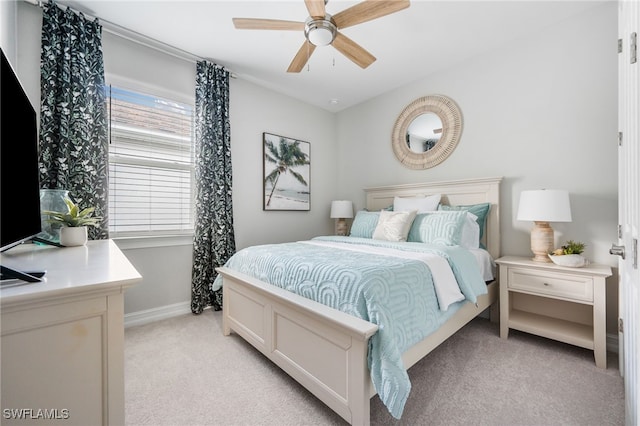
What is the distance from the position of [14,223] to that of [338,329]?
1.32m

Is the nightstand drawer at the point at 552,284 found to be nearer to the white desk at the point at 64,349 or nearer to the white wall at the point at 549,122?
the white wall at the point at 549,122

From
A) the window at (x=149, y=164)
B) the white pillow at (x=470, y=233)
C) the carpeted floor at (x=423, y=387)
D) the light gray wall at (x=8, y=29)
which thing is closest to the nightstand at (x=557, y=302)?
the carpeted floor at (x=423, y=387)

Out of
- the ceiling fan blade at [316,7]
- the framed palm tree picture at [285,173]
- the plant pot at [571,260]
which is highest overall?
the ceiling fan blade at [316,7]

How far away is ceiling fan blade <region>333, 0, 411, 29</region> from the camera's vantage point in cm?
165

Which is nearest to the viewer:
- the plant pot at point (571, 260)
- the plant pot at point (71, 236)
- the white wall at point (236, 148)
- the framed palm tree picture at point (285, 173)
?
the plant pot at point (71, 236)

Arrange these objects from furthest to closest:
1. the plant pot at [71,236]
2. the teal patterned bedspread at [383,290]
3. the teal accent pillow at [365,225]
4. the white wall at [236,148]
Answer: the teal accent pillow at [365,225], the white wall at [236,148], the plant pot at [71,236], the teal patterned bedspread at [383,290]

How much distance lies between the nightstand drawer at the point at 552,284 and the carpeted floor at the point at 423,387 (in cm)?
45

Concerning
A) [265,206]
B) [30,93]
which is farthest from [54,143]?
[265,206]

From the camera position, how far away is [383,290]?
1398 mm

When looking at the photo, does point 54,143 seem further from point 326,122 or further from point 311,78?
point 326,122

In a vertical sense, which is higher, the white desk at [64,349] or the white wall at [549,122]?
the white wall at [549,122]

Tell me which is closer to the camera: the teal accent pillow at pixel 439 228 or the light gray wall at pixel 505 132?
Answer: the light gray wall at pixel 505 132

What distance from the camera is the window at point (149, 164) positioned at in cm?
258

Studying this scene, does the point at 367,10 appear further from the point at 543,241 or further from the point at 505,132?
the point at 543,241
